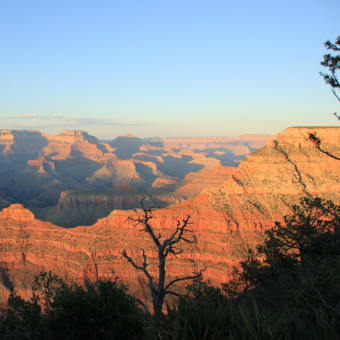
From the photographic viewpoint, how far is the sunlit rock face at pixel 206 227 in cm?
5472

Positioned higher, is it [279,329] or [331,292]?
[279,329]

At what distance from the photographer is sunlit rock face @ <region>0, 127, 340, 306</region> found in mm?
54719

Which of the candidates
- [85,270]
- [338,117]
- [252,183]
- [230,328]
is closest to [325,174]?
[252,183]

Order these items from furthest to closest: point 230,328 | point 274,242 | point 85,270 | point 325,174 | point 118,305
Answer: point 325,174
point 85,270
point 274,242
point 118,305
point 230,328

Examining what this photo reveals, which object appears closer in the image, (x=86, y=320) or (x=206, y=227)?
(x=86, y=320)

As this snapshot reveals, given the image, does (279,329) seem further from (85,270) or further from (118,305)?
(85,270)

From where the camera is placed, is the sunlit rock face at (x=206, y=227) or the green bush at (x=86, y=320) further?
the sunlit rock face at (x=206, y=227)

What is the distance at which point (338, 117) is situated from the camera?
1612 centimetres

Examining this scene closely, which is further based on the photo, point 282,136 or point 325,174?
point 282,136

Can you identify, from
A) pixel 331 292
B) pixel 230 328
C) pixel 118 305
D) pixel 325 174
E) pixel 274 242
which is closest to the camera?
pixel 230 328

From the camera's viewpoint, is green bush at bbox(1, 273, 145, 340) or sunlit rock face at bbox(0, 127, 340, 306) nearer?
green bush at bbox(1, 273, 145, 340)

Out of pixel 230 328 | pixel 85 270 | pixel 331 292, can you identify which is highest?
pixel 230 328

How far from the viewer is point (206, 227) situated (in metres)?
59.4

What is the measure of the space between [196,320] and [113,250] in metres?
53.2
